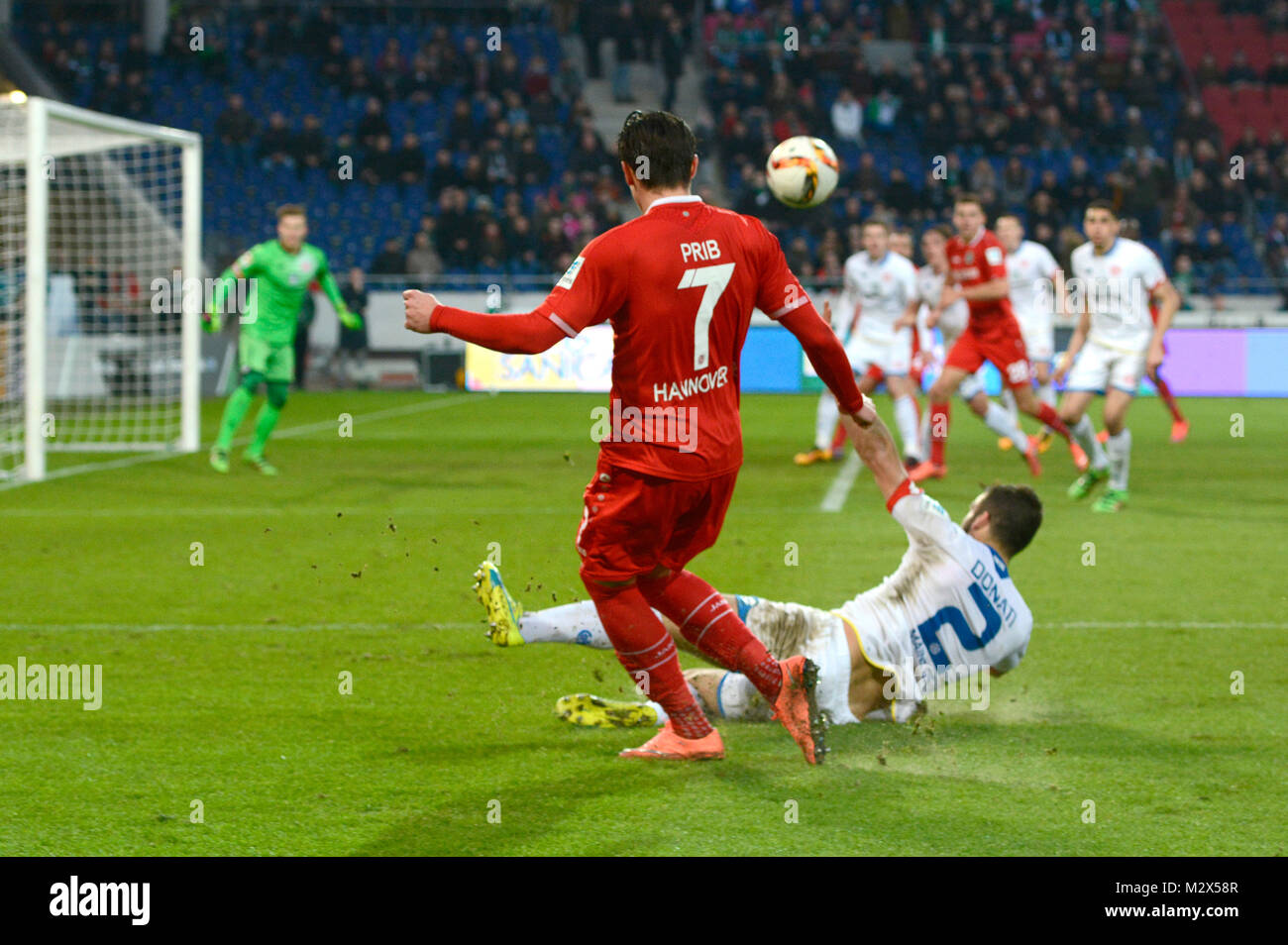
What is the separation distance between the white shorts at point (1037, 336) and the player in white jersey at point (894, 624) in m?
11.6

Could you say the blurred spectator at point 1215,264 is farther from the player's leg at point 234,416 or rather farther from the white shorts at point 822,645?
the white shorts at point 822,645

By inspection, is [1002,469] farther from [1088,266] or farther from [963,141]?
[963,141]

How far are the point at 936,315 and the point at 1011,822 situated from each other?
10022 mm

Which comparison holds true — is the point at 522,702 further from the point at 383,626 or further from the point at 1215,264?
the point at 1215,264

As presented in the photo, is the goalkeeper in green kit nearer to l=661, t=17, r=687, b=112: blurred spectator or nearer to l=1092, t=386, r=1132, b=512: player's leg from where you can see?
l=1092, t=386, r=1132, b=512: player's leg

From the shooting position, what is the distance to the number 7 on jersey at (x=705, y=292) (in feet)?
13.8

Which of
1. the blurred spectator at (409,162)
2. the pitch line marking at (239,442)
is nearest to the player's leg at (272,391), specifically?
the pitch line marking at (239,442)

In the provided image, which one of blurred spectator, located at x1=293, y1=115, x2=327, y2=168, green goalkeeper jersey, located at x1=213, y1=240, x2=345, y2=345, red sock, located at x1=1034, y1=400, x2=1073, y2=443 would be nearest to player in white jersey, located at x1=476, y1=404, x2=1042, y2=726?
red sock, located at x1=1034, y1=400, x2=1073, y2=443

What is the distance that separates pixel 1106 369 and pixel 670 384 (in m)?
7.77

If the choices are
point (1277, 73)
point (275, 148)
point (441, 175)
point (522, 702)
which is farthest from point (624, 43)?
point (522, 702)

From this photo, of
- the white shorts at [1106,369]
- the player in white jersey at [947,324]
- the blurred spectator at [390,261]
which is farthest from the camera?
the blurred spectator at [390,261]

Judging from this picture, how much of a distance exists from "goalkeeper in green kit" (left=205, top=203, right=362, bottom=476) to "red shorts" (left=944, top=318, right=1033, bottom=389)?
16.6 feet

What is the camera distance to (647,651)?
447cm

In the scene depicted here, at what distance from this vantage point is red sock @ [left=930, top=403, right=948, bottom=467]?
12.4m
